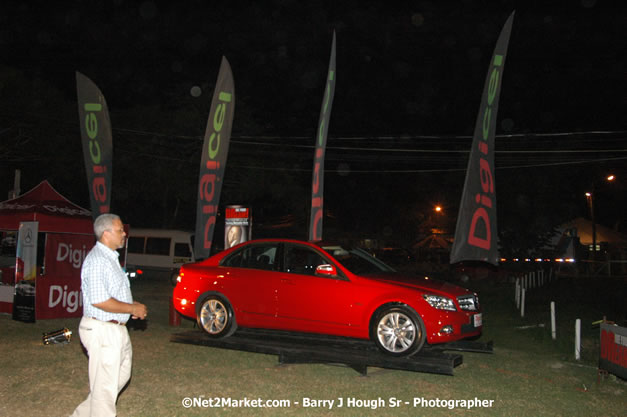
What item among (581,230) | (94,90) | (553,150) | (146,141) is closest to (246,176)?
(146,141)

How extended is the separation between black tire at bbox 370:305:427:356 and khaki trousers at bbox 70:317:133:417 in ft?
12.5

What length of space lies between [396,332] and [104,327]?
13.4ft

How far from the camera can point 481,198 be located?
9633 mm

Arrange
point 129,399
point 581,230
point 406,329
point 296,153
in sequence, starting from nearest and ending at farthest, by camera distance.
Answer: point 129,399
point 406,329
point 296,153
point 581,230

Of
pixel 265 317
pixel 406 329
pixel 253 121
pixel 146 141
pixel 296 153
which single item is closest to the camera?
pixel 406 329

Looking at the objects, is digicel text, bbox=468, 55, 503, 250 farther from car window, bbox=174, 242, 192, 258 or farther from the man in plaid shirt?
car window, bbox=174, 242, 192, 258

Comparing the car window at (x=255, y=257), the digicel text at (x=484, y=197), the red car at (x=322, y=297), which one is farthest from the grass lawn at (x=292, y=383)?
the digicel text at (x=484, y=197)

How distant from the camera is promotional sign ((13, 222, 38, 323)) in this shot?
10.7 m

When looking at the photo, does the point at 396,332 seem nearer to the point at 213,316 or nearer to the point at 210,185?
the point at 213,316

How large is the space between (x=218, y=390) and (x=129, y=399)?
982mm

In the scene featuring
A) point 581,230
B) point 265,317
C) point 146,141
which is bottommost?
point 265,317

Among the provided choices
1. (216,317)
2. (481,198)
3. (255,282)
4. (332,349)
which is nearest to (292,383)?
(332,349)

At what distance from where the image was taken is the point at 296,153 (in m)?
37.2

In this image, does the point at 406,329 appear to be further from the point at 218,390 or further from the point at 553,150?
the point at 553,150
